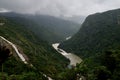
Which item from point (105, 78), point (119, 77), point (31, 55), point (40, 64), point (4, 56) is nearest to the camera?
point (4, 56)

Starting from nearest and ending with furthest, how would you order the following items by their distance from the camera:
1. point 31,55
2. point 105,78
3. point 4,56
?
1. point 4,56
2. point 105,78
3. point 31,55

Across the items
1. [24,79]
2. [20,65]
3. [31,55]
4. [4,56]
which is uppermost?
[31,55]

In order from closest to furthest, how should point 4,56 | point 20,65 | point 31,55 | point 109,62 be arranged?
point 4,56
point 109,62
point 20,65
point 31,55

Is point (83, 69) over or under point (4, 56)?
over

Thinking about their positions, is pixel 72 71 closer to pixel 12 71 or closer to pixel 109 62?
pixel 109 62

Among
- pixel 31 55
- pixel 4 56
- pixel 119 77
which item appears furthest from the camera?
pixel 31 55

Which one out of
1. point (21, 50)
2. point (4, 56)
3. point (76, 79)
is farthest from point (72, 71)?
point (4, 56)

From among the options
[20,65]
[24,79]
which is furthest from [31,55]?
[24,79]

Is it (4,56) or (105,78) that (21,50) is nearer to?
(105,78)

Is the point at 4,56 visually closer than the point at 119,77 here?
Yes
